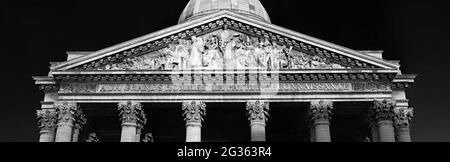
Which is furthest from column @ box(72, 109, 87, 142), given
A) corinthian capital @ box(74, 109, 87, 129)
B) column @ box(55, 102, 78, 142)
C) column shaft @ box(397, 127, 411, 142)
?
column shaft @ box(397, 127, 411, 142)

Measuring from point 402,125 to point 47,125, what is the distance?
66.6 ft

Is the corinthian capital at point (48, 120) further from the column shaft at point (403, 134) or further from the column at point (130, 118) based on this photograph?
the column shaft at point (403, 134)

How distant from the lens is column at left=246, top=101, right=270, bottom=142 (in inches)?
1165

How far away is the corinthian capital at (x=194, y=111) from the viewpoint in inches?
1182

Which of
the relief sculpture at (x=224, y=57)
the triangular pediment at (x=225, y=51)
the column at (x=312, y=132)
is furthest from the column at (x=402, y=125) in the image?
the column at (x=312, y=132)

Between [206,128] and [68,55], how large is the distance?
9985mm

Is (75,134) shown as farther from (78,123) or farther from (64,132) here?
(64,132)

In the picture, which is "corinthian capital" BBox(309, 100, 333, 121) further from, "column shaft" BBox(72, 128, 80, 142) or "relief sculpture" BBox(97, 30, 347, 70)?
"column shaft" BBox(72, 128, 80, 142)

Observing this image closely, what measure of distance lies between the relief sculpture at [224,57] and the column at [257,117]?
7.18 ft

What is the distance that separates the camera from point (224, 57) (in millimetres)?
31297

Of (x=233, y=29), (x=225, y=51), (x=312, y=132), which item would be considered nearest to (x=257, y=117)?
(x=312, y=132)

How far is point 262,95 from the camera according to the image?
30797mm
